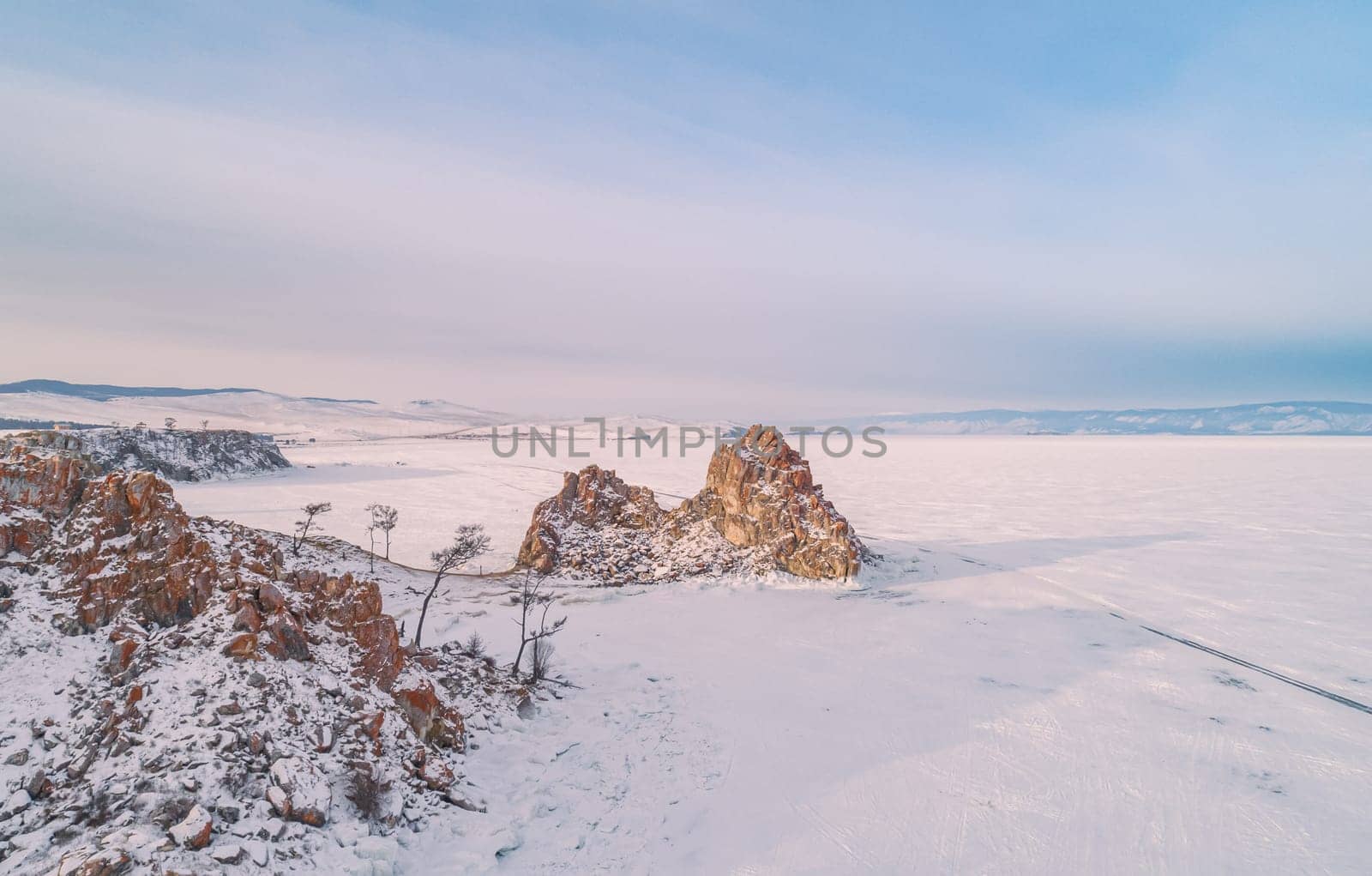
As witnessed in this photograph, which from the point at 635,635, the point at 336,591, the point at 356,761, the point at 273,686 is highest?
the point at 336,591

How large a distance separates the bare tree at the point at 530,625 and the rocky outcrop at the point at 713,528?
8.52 ft

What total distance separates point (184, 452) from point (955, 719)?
6353cm

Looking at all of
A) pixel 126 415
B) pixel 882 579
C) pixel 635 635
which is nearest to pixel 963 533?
pixel 882 579

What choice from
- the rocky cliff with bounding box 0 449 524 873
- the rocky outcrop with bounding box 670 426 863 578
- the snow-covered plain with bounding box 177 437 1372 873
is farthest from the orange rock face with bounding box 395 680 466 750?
the rocky outcrop with bounding box 670 426 863 578

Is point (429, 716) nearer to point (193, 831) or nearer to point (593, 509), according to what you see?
point (193, 831)

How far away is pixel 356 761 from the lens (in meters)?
8.41

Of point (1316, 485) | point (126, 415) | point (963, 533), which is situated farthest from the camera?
point (126, 415)

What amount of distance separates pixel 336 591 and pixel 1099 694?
16.6m

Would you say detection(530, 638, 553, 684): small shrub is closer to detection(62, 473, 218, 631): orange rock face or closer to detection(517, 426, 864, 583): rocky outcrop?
detection(62, 473, 218, 631): orange rock face

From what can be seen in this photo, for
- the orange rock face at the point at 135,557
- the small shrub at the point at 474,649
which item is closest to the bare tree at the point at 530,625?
the small shrub at the point at 474,649

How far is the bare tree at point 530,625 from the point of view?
13156 mm

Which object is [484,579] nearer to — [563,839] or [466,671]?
[466,671]

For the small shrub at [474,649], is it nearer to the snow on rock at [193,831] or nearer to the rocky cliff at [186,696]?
the rocky cliff at [186,696]

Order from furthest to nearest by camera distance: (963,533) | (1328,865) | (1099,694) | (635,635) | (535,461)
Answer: (535,461) → (963,533) → (635,635) → (1099,694) → (1328,865)
